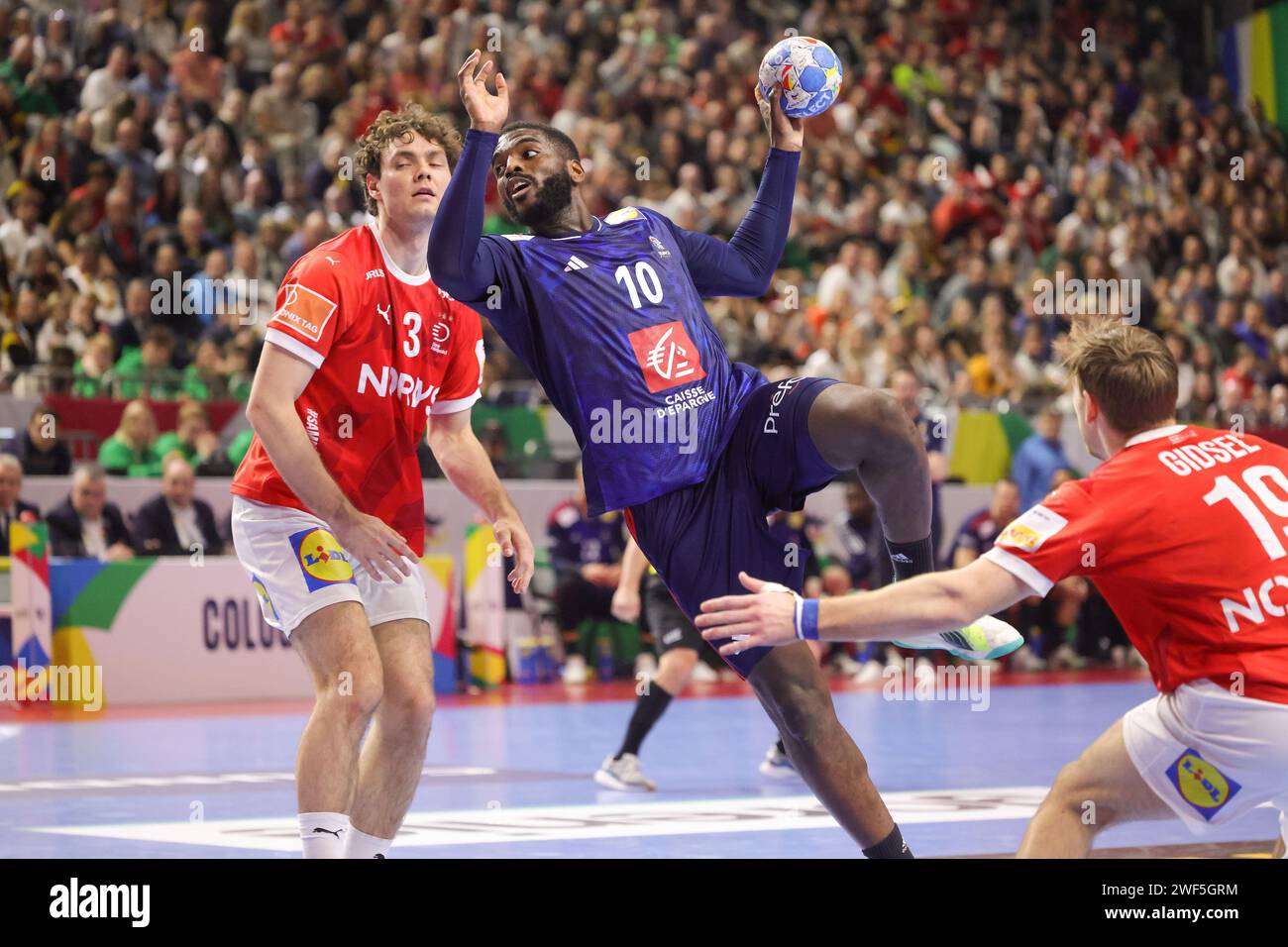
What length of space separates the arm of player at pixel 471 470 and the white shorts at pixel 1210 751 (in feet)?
7.17

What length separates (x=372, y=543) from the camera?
204 inches

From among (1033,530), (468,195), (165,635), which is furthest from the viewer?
(165,635)

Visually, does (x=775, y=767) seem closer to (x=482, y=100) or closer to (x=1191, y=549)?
(x=482, y=100)

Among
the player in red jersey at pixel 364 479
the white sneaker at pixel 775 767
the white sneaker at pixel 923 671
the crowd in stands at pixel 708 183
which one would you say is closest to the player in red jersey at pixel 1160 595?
the player in red jersey at pixel 364 479

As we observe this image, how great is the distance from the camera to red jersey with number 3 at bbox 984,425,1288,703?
4156 mm

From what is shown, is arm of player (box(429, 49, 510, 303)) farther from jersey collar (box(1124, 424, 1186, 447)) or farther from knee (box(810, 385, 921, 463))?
jersey collar (box(1124, 424, 1186, 447))

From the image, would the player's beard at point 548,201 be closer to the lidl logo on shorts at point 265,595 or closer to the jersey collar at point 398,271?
the jersey collar at point 398,271

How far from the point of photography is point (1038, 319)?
1866cm

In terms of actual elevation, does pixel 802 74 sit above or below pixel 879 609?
above

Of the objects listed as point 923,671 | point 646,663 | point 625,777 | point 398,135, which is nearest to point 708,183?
point 646,663

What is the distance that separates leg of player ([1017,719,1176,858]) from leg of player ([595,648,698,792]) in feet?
15.0

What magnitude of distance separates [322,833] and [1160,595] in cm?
253

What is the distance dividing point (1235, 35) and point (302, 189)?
Result: 18.4 m
